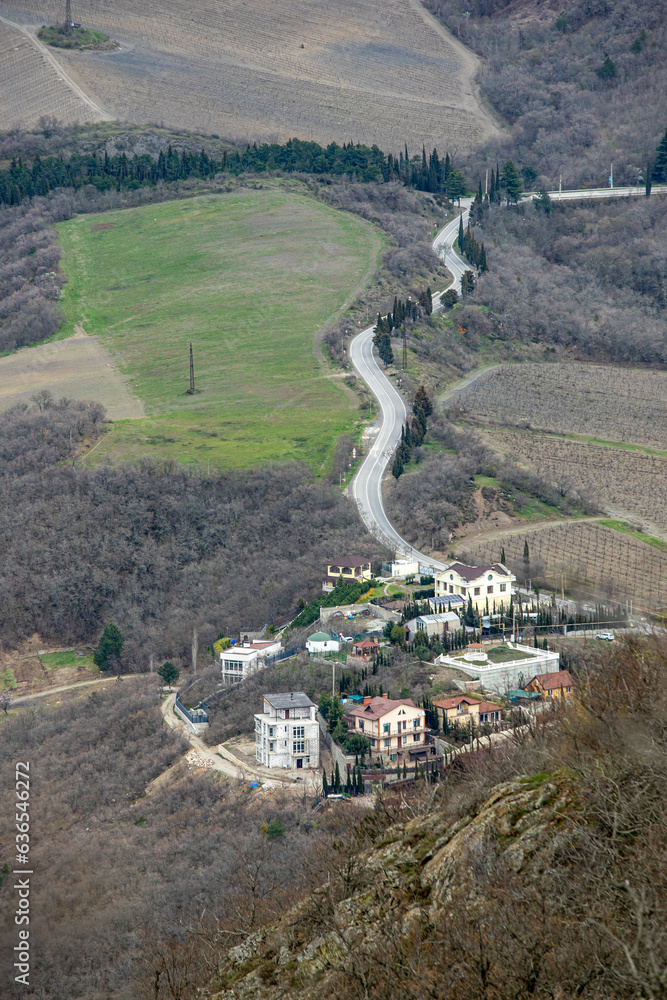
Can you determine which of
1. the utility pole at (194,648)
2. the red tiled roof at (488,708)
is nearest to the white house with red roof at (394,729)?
the red tiled roof at (488,708)

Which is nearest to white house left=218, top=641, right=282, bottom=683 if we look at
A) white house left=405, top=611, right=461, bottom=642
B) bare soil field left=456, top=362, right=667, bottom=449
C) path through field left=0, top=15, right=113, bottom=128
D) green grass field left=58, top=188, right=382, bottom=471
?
white house left=405, top=611, right=461, bottom=642

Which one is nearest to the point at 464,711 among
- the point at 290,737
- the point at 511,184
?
the point at 290,737

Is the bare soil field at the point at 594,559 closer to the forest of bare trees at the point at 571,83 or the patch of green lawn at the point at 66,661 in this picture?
the patch of green lawn at the point at 66,661

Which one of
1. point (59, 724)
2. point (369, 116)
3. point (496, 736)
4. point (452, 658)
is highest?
point (369, 116)

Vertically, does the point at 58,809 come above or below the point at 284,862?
below

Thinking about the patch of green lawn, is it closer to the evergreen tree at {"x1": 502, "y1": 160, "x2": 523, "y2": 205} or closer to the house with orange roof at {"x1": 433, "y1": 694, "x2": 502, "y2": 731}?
the house with orange roof at {"x1": 433, "y1": 694, "x2": 502, "y2": 731}

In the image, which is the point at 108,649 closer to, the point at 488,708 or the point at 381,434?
the point at 488,708

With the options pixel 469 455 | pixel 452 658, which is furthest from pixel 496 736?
pixel 469 455

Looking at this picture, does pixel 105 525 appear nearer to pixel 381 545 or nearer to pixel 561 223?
pixel 381 545
